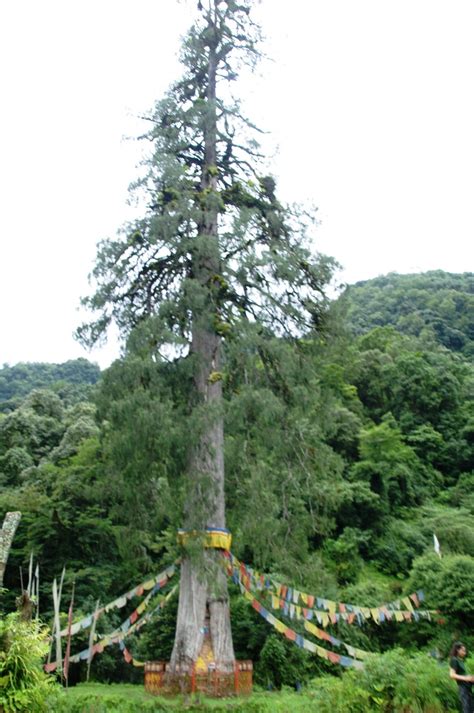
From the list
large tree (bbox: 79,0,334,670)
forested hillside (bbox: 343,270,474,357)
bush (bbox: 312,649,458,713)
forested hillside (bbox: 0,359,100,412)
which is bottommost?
bush (bbox: 312,649,458,713)

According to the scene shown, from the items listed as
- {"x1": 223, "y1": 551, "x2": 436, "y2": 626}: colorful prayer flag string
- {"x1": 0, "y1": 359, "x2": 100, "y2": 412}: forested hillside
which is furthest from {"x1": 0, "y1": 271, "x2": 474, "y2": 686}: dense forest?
{"x1": 0, "y1": 359, "x2": 100, "y2": 412}: forested hillside

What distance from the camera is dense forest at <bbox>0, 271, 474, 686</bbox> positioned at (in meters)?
11.2

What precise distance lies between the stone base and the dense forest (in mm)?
1726

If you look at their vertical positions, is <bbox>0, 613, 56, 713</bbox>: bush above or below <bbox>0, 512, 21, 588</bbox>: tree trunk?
below

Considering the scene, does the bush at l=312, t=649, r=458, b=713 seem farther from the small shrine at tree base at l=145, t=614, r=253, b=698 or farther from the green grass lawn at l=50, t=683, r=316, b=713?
the small shrine at tree base at l=145, t=614, r=253, b=698

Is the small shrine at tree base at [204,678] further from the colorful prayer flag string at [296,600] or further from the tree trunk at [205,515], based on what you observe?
the colorful prayer flag string at [296,600]

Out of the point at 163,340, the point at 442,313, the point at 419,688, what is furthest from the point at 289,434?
the point at 442,313

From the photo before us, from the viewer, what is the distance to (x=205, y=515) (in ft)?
34.8

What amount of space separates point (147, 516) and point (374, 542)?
11043 mm

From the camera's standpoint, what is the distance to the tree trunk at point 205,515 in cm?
1043

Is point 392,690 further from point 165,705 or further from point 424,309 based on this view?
point 424,309

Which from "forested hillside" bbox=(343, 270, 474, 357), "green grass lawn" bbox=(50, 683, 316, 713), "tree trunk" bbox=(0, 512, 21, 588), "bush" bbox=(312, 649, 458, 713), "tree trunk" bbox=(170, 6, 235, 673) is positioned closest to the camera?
"bush" bbox=(312, 649, 458, 713)

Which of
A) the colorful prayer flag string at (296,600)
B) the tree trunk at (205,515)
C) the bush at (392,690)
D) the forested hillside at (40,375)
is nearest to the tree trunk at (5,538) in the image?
the tree trunk at (205,515)

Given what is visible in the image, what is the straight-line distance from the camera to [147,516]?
455 inches
